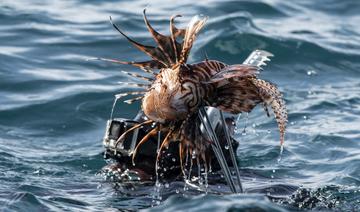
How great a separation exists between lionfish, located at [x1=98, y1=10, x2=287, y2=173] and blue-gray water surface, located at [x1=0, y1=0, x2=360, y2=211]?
1.32ft

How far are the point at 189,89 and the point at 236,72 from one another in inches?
8.0

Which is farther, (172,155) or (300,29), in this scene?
(300,29)

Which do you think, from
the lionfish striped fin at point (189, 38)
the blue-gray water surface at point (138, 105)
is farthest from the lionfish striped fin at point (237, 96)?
the blue-gray water surface at point (138, 105)

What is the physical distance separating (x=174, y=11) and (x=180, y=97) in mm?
7911

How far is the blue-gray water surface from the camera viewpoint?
5250 mm

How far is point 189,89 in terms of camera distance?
3816 mm

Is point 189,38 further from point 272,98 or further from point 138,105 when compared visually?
point 138,105

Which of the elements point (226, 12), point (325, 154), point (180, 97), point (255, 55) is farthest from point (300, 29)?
point (180, 97)

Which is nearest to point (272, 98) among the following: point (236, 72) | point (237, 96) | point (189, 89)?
point (237, 96)

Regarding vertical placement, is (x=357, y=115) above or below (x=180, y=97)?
below

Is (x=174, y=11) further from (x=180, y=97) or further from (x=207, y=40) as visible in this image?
(x=180, y=97)

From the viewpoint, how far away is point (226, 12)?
452 inches

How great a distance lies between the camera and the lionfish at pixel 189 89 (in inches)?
150

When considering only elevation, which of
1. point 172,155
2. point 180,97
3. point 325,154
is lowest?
point 325,154
